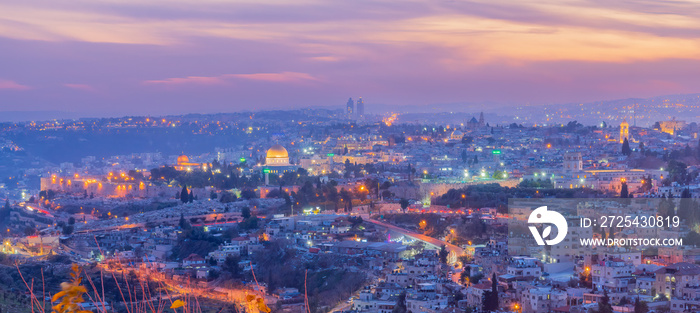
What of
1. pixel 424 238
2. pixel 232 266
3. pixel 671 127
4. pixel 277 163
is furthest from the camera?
pixel 671 127

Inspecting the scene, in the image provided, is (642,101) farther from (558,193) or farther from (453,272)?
(453,272)

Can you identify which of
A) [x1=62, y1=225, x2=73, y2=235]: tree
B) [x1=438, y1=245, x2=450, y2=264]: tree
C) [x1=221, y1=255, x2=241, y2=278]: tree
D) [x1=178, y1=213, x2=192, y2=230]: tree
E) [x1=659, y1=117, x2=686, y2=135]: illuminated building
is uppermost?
[x1=659, y1=117, x2=686, y2=135]: illuminated building

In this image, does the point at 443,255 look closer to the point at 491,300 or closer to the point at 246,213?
the point at 491,300

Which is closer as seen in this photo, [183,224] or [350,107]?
[183,224]

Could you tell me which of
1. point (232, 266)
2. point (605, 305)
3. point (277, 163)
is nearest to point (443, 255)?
point (232, 266)

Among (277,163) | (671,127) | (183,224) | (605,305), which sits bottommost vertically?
(183,224)

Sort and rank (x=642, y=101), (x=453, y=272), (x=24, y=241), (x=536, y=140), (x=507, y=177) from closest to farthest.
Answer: (x=453, y=272)
(x=24, y=241)
(x=507, y=177)
(x=536, y=140)
(x=642, y=101)

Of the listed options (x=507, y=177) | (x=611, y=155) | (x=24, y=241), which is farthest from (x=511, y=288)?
(x=611, y=155)

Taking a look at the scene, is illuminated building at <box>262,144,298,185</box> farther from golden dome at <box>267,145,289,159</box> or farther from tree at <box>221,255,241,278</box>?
tree at <box>221,255,241,278</box>

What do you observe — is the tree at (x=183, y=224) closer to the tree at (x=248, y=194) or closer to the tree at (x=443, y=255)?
the tree at (x=248, y=194)

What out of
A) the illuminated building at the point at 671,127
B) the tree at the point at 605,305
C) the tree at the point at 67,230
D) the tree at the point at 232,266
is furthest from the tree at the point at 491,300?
the illuminated building at the point at 671,127

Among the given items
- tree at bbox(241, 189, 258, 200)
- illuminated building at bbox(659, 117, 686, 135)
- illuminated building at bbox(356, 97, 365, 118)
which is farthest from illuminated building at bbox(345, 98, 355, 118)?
tree at bbox(241, 189, 258, 200)
